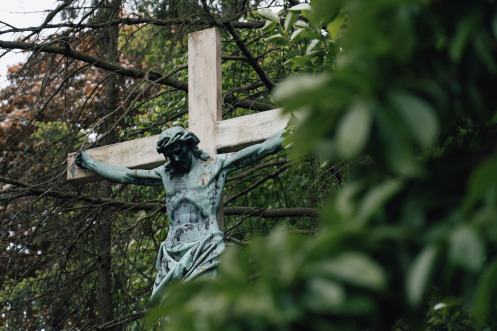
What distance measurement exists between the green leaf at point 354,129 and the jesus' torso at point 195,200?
2.50m

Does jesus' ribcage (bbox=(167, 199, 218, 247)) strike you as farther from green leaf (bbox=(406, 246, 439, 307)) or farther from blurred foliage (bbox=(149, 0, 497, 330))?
green leaf (bbox=(406, 246, 439, 307))

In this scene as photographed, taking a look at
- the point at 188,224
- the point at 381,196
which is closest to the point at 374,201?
the point at 381,196

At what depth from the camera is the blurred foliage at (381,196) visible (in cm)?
120

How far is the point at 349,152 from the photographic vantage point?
3.82 feet

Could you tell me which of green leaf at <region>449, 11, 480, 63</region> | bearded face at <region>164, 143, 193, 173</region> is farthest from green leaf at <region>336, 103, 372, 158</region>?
bearded face at <region>164, 143, 193, 173</region>

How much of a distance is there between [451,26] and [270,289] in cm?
62

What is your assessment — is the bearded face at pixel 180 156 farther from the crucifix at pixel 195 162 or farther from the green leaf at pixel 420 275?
the green leaf at pixel 420 275

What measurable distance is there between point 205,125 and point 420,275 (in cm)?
317

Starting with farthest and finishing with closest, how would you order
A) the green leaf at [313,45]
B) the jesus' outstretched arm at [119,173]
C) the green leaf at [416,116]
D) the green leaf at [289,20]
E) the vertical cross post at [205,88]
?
1. the vertical cross post at [205,88]
2. the jesus' outstretched arm at [119,173]
3. the green leaf at [289,20]
4. the green leaf at [313,45]
5. the green leaf at [416,116]

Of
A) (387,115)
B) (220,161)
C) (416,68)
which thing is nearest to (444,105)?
(416,68)

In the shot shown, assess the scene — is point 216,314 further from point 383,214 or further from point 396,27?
point 396,27

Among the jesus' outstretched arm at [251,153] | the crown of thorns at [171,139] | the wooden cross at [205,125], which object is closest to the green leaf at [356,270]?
the crown of thorns at [171,139]

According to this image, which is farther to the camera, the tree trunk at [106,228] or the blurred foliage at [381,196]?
the tree trunk at [106,228]

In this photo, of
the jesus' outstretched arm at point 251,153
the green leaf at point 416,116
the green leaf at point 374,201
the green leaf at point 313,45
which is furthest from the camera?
the jesus' outstretched arm at point 251,153
